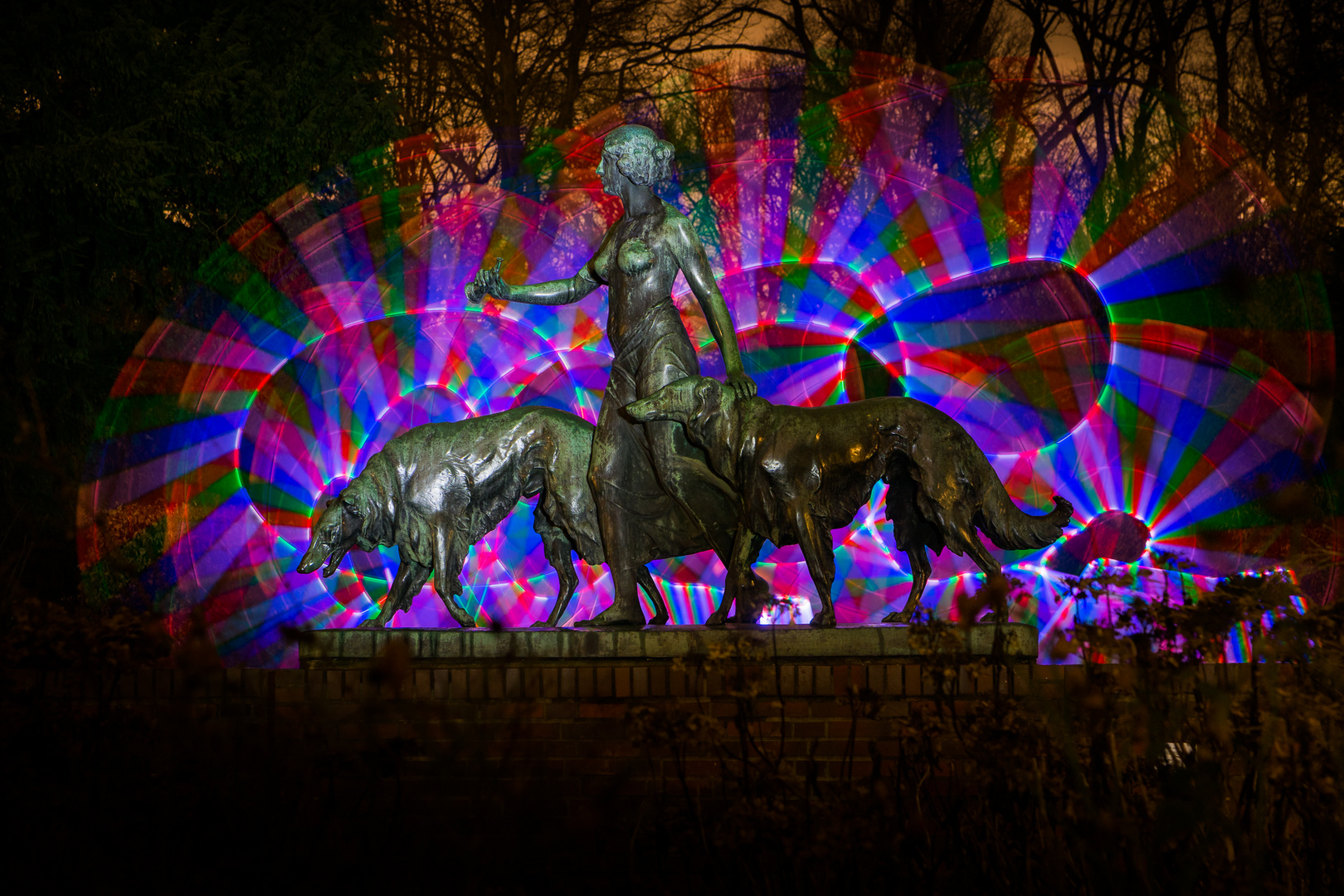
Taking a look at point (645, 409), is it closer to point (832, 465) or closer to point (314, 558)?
point (832, 465)

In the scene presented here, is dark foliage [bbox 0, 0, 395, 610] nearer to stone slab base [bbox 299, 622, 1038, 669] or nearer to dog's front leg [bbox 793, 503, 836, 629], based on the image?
stone slab base [bbox 299, 622, 1038, 669]

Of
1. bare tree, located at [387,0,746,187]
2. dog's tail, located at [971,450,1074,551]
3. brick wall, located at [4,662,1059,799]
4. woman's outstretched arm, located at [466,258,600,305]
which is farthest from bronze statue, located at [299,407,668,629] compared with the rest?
bare tree, located at [387,0,746,187]

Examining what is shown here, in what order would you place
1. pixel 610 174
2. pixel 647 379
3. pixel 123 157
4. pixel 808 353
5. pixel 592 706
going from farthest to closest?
pixel 123 157 → pixel 808 353 → pixel 610 174 → pixel 647 379 → pixel 592 706

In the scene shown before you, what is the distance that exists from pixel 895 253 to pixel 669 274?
3824 millimetres

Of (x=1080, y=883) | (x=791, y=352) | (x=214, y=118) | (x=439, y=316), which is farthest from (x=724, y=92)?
(x=1080, y=883)

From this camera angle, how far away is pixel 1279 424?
8016 millimetres

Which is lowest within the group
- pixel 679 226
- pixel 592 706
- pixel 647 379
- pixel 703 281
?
pixel 592 706

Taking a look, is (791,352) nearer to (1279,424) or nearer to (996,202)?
(996,202)

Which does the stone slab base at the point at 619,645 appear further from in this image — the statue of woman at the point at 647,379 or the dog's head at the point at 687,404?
the dog's head at the point at 687,404

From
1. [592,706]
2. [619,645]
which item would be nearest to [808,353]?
[619,645]

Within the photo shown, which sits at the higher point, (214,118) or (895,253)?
(214,118)

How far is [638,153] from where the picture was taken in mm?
4941

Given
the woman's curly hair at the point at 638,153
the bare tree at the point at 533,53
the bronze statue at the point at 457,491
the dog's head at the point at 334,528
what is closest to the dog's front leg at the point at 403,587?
the bronze statue at the point at 457,491

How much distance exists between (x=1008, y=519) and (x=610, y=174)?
219cm
